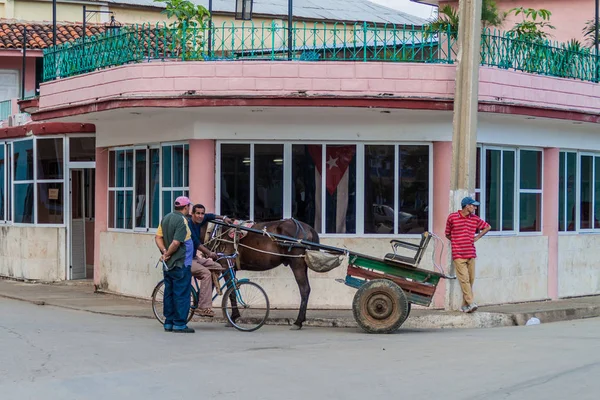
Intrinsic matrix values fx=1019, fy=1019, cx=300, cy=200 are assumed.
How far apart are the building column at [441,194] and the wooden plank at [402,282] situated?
8.89 ft

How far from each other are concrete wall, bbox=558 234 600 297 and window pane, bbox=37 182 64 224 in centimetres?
1047

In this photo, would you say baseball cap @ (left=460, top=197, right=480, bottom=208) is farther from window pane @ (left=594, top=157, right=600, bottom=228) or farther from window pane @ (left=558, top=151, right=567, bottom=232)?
window pane @ (left=594, top=157, right=600, bottom=228)

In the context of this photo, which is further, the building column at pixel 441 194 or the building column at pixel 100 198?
the building column at pixel 100 198

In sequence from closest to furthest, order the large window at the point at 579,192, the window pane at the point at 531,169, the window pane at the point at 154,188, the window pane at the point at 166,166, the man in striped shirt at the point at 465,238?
the man in striped shirt at the point at 465,238 → the window pane at the point at 166,166 → the window pane at the point at 154,188 → the window pane at the point at 531,169 → the large window at the point at 579,192

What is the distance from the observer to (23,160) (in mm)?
22922

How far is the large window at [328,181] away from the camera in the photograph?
16.9 meters

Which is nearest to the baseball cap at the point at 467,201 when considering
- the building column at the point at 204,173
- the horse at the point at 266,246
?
the horse at the point at 266,246

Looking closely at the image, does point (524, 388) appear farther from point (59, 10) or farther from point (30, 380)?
point (59, 10)

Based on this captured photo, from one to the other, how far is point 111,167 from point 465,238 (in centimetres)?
756

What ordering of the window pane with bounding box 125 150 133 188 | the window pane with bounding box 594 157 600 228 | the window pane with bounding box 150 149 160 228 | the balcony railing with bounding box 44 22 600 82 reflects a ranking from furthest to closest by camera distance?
the window pane with bounding box 594 157 600 228 → the window pane with bounding box 125 150 133 188 → the window pane with bounding box 150 149 160 228 → the balcony railing with bounding box 44 22 600 82

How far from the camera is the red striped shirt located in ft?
51.1

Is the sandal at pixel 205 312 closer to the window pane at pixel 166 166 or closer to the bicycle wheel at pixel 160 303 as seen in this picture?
the bicycle wheel at pixel 160 303

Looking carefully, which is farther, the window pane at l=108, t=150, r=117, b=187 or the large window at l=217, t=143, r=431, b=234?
the window pane at l=108, t=150, r=117, b=187

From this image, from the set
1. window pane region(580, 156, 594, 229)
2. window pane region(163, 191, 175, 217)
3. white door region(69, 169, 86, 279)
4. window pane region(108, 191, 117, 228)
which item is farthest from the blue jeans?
window pane region(580, 156, 594, 229)
